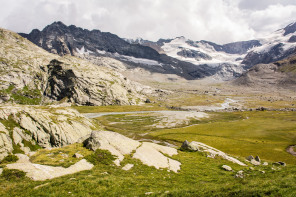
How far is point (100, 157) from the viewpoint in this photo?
84.7 ft

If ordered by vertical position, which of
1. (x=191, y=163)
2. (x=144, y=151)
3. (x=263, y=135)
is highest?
(x=144, y=151)

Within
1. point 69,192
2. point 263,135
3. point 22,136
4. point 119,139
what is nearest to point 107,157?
point 119,139

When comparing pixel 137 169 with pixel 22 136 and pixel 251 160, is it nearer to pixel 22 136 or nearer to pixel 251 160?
pixel 251 160

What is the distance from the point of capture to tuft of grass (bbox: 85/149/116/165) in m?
25.1

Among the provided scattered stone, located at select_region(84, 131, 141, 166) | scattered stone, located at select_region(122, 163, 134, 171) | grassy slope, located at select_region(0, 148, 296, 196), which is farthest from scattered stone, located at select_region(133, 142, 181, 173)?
scattered stone, located at select_region(122, 163, 134, 171)

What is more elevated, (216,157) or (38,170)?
(38,170)

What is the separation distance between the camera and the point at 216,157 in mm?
38406

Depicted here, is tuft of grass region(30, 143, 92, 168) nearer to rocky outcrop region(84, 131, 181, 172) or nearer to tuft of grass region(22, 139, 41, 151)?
rocky outcrop region(84, 131, 181, 172)

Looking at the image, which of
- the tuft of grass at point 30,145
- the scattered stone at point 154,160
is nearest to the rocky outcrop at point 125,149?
the scattered stone at point 154,160

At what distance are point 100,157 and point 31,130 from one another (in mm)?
32753

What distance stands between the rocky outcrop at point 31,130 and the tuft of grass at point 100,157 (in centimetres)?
891

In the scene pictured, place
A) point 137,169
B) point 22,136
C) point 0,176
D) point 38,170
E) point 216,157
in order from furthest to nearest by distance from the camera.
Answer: point 22,136 → point 216,157 → point 137,169 → point 38,170 → point 0,176

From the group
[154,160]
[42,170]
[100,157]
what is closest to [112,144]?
[100,157]

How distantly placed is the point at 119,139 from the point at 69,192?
18.4m
